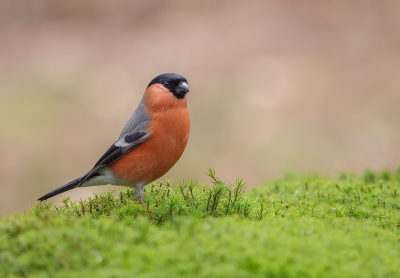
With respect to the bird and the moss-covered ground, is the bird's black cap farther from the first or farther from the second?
the moss-covered ground

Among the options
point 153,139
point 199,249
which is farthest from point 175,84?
point 199,249

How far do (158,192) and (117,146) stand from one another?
0.90 meters

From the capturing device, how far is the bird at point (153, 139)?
4.53 metres

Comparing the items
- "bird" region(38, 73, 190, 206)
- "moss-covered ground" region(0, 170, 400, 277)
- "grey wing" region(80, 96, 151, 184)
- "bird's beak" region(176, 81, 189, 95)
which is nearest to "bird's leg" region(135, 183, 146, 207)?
"bird" region(38, 73, 190, 206)

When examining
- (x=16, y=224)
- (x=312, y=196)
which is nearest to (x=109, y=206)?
(x=16, y=224)

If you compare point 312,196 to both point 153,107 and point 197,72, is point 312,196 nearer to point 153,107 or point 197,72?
point 153,107

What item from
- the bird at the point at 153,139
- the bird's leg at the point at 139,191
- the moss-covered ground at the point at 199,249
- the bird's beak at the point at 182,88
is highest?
the bird's beak at the point at 182,88

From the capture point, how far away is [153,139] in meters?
4.54

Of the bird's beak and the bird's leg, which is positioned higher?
the bird's beak

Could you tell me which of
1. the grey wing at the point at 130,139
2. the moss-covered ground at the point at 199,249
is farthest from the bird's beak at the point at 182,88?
the moss-covered ground at the point at 199,249

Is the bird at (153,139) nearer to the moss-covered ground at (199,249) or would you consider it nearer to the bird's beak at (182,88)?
the bird's beak at (182,88)

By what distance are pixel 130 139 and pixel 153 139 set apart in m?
0.34

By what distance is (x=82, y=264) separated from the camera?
7.38ft

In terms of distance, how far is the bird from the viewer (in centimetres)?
453
